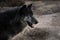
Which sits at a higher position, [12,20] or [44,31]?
[12,20]

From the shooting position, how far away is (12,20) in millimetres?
4688

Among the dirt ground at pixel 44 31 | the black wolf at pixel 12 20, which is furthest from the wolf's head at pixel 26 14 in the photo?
the dirt ground at pixel 44 31

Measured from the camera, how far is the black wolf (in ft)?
15.1

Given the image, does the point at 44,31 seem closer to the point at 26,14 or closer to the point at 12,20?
the point at 26,14

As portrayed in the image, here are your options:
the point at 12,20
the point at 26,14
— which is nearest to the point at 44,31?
the point at 26,14

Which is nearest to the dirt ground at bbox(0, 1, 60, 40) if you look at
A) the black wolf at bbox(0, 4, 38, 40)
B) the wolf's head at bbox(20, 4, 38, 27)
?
the black wolf at bbox(0, 4, 38, 40)

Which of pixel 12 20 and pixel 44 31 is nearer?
pixel 12 20

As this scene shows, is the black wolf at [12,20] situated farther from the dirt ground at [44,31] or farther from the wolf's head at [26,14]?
the dirt ground at [44,31]

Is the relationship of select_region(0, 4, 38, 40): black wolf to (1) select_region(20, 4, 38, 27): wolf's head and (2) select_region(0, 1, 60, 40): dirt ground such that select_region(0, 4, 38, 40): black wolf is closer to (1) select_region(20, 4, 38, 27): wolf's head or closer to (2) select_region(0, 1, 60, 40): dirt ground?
(1) select_region(20, 4, 38, 27): wolf's head

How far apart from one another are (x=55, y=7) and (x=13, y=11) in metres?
4.79

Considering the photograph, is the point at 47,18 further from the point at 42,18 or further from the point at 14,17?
the point at 14,17

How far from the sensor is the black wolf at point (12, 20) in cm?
462

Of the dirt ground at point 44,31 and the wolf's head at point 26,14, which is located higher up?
the wolf's head at point 26,14

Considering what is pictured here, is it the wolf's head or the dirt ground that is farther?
the dirt ground
